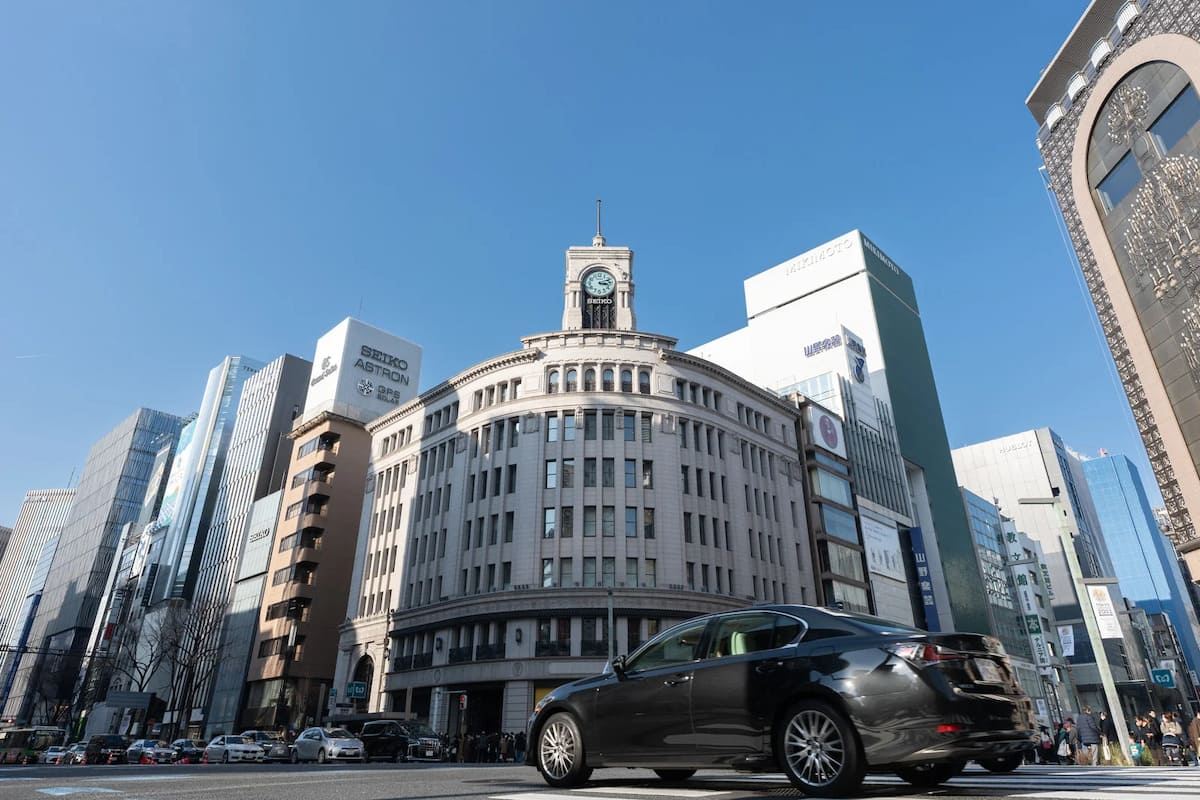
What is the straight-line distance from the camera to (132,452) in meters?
119

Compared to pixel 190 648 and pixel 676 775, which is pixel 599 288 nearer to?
pixel 676 775

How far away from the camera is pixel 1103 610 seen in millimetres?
21781

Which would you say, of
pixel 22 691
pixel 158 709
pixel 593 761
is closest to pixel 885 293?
pixel 593 761

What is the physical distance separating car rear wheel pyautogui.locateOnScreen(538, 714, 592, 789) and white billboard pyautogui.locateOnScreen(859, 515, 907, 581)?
5623 centimetres

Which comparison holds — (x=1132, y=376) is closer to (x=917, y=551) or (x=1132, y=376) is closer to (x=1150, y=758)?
(x=1150, y=758)

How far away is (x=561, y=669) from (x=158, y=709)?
187 ft

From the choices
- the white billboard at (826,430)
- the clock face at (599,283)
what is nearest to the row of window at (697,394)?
the white billboard at (826,430)

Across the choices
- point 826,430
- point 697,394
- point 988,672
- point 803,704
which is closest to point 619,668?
point 803,704

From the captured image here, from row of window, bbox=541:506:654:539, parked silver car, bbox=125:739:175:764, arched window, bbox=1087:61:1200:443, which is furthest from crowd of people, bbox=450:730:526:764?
arched window, bbox=1087:61:1200:443

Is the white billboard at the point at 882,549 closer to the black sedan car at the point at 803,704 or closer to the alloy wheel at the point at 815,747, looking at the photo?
the black sedan car at the point at 803,704

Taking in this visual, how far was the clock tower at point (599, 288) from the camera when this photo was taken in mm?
56875

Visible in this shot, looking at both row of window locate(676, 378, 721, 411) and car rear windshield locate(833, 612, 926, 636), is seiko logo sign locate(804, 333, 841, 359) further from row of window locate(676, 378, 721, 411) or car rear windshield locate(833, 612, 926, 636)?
car rear windshield locate(833, 612, 926, 636)

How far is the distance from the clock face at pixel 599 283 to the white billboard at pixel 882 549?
2870cm

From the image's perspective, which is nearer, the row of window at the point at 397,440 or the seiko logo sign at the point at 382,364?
the row of window at the point at 397,440
